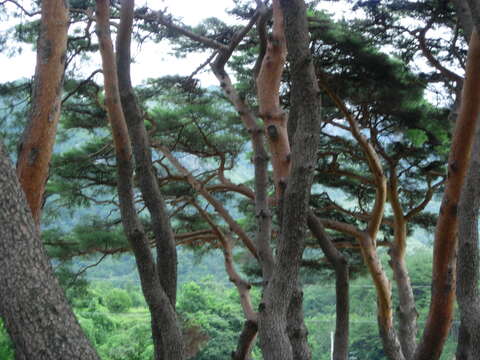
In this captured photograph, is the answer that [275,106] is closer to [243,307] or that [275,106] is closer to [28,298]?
[28,298]

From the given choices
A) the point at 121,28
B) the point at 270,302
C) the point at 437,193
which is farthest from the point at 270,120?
the point at 437,193

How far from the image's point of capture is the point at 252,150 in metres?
7.89

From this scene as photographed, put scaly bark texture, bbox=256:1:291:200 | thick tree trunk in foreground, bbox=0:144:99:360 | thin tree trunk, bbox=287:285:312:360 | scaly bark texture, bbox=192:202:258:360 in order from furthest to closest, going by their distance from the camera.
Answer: scaly bark texture, bbox=192:202:258:360, scaly bark texture, bbox=256:1:291:200, thin tree trunk, bbox=287:285:312:360, thick tree trunk in foreground, bbox=0:144:99:360

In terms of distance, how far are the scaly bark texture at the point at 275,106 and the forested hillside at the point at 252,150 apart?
1 cm

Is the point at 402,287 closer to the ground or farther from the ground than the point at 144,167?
closer to the ground

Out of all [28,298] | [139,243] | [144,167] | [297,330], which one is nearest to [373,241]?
[297,330]

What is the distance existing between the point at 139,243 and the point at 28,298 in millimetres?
1676

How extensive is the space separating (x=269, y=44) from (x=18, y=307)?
309cm

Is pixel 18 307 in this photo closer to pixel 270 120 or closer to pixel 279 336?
pixel 279 336

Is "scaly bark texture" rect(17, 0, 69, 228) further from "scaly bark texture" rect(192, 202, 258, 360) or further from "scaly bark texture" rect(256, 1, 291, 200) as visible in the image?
"scaly bark texture" rect(192, 202, 258, 360)

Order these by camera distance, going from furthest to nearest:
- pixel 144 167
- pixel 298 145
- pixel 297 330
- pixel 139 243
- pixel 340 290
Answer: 1. pixel 340 290
2. pixel 297 330
3. pixel 144 167
4. pixel 139 243
5. pixel 298 145

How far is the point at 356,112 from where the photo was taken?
786cm

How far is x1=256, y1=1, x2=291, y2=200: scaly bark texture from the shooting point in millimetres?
4461

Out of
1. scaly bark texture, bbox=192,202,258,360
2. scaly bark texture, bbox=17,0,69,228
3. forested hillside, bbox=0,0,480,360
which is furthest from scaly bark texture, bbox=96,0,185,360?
scaly bark texture, bbox=192,202,258,360
